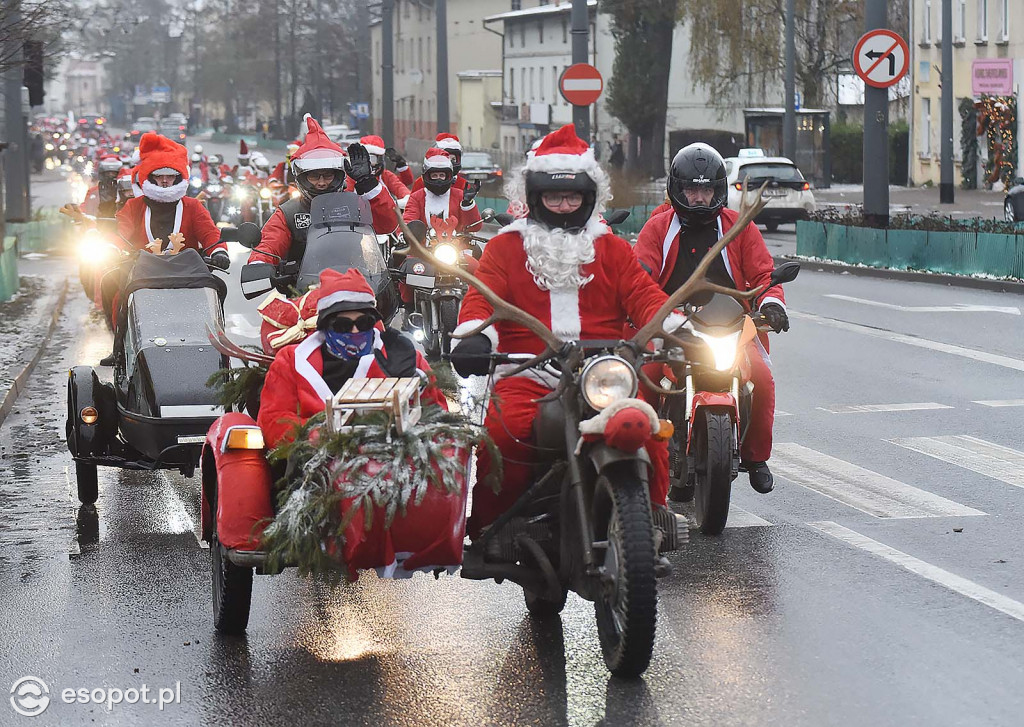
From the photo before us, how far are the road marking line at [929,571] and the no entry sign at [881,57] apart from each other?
1713 cm

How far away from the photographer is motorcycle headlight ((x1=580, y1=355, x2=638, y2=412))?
6.04 metres

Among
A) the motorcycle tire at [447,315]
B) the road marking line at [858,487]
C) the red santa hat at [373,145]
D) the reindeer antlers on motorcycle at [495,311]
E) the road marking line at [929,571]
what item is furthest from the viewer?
the red santa hat at [373,145]

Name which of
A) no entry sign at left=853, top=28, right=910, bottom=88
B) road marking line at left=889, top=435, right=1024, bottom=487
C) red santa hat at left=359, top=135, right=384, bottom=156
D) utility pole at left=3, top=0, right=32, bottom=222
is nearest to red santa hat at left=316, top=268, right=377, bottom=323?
road marking line at left=889, top=435, right=1024, bottom=487

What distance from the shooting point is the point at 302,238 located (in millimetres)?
11539

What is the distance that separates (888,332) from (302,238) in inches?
322

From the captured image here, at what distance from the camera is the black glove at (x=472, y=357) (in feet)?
20.9

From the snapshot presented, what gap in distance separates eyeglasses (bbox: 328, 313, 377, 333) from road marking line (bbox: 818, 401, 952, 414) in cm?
642

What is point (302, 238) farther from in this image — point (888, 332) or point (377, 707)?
point (888, 332)

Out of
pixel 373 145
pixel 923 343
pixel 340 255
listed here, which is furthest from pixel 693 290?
pixel 373 145

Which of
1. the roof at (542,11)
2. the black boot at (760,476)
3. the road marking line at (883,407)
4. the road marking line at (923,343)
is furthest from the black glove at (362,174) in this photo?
the roof at (542,11)

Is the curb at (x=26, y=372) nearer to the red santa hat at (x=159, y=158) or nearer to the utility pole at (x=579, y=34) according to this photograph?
the red santa hat at (x=159, y=158)

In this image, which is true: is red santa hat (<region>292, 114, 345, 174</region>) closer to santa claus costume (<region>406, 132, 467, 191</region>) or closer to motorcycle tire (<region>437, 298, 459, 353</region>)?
motorcycle tire (<region>437, 298, 459, 353</region>)

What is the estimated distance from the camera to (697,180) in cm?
886

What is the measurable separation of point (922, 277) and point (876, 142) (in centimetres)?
320
